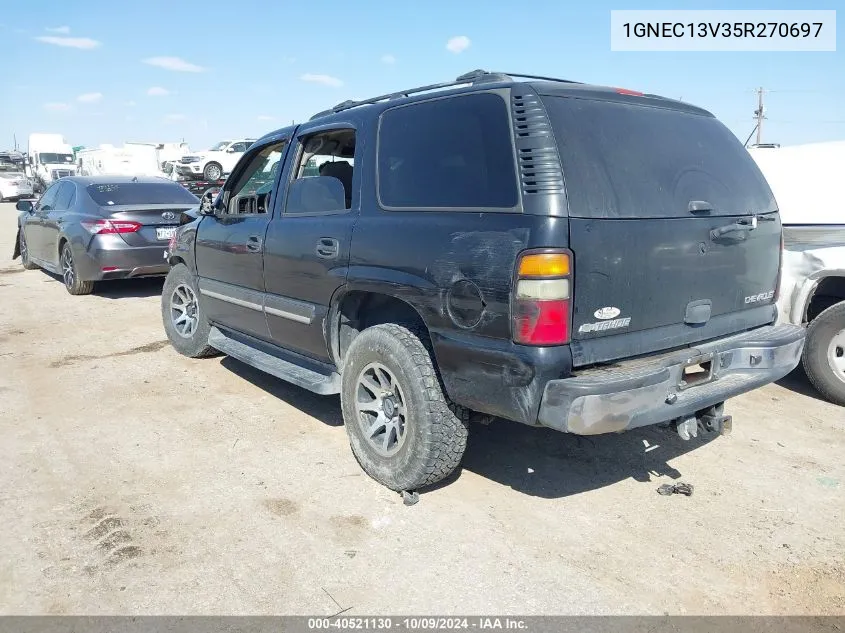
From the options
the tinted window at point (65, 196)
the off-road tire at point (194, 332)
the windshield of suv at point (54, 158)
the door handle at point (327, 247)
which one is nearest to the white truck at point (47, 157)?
the windshield of suv at point (54, 158)

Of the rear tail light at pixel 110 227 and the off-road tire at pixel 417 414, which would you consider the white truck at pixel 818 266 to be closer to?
the off-road tire at pixel 417 414

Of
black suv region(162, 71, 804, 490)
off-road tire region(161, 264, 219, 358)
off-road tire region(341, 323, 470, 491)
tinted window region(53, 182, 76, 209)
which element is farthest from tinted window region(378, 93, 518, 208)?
tinted window region(53, 182, 76, 209)

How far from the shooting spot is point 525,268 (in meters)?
2.83

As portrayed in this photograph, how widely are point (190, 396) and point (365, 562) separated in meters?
2.77

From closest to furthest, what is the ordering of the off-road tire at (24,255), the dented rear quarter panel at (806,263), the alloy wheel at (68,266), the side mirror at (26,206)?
the dented rear quarter panel at (806,263), the alloy wheel at (68,266), the side mirror at (26,206), the off-road tire at (24,255)

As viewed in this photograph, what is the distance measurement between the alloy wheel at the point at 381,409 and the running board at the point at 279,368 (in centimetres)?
32

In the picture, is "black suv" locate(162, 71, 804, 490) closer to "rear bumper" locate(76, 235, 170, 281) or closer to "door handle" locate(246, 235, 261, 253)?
"door handle" locate(246, 235, 261, 253)

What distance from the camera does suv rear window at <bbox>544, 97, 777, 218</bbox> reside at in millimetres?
2971

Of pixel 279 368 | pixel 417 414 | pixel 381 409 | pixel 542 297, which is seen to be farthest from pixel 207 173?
pixel 542 297

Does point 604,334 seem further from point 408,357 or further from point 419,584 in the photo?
point 419,584

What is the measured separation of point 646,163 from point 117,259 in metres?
7.15

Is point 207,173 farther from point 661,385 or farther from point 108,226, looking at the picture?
point 661,385

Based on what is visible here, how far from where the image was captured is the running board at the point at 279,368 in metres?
4.13

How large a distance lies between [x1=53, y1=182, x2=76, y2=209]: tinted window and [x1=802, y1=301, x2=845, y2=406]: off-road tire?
9.01 metres
